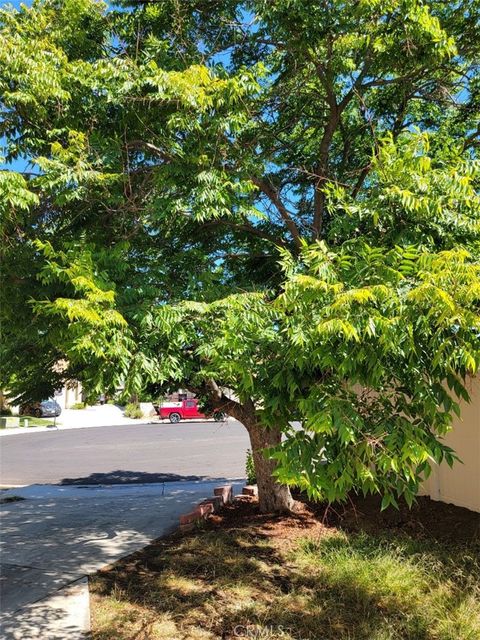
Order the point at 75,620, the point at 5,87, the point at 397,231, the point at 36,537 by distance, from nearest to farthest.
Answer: the point at 397,231, the point at 75,620, the point at 5,87, the point at 36,537

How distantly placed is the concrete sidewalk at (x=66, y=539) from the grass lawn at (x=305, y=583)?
30cm

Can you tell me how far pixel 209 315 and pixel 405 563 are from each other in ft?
9.78

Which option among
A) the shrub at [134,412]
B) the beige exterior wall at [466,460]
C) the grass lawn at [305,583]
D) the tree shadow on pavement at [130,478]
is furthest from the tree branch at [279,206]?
the shrub at [134,412]

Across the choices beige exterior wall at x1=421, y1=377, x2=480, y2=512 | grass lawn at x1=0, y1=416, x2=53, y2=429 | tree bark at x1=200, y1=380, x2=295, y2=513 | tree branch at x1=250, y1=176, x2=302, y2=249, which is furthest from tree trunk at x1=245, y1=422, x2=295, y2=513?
grass lawn at x1=0, y1=416, x2=53, y2=429

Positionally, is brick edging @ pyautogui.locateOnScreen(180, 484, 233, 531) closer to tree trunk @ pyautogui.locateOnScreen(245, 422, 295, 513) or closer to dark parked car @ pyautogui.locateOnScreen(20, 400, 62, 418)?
tree trunk @ pyautogui.locateOnScreen(245, 422, 295, 513)

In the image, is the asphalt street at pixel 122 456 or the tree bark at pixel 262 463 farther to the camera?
the asphalt street at pixel 122 456

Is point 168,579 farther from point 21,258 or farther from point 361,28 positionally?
point 361,28

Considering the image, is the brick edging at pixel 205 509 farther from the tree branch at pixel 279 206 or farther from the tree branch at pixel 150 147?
the tree branch at pixel 150 147

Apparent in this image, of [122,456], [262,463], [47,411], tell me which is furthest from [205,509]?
[47,411]

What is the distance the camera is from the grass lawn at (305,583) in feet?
13.0

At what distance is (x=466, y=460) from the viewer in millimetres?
6461

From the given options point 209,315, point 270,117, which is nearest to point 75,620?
point 209,315

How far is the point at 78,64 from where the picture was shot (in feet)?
16.4

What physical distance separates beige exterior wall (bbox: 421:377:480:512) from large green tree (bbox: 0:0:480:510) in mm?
2130
